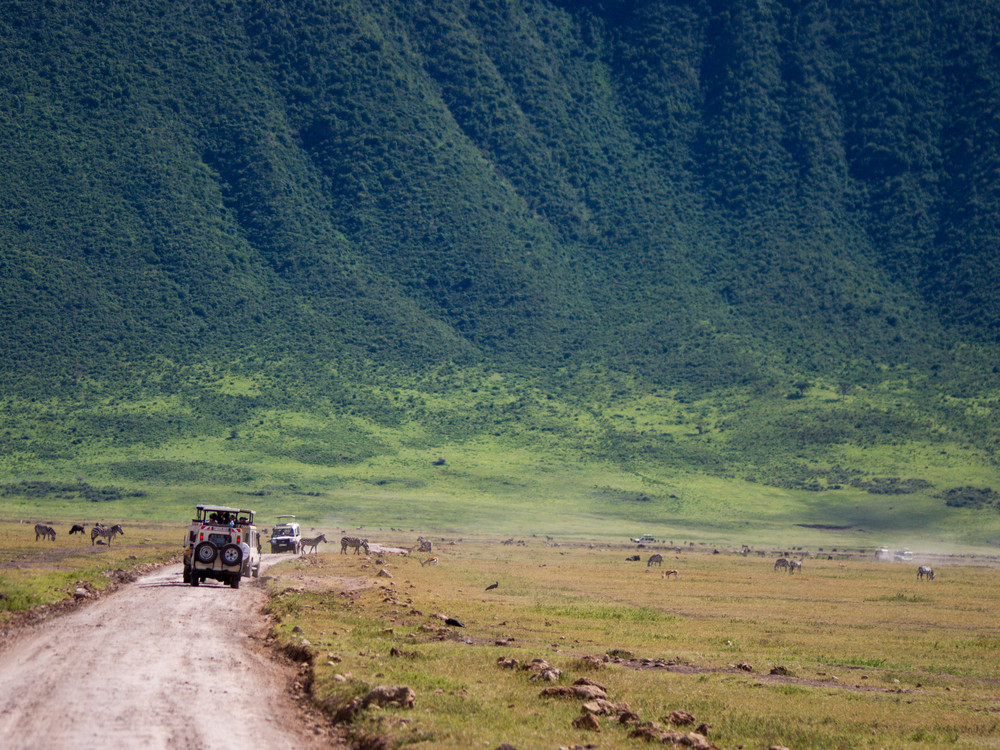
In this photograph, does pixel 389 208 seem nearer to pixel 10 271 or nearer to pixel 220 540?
pixel 10 271

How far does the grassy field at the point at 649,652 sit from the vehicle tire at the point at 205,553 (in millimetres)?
2291

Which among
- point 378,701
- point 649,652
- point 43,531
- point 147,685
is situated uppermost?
point 43,531

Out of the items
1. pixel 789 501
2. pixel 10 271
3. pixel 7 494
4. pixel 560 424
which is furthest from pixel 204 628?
pixel 10 271

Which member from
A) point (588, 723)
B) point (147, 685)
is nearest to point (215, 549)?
point (147, 685)

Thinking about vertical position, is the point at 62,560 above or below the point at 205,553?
below

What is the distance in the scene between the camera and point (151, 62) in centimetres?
19125

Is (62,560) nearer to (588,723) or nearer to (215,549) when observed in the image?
(215,549)

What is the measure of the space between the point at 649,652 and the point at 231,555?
14.4 meters

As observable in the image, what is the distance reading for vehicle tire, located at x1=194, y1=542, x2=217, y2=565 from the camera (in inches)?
1415

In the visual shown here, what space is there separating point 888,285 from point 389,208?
254ft

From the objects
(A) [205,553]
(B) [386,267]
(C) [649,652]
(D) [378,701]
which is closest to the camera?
(D) [378,701]

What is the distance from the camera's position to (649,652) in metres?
27.5

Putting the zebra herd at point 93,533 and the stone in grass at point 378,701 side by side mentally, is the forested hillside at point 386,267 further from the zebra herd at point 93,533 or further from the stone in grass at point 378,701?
the stone in grass at point 378,701

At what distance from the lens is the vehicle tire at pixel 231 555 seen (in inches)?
1422
